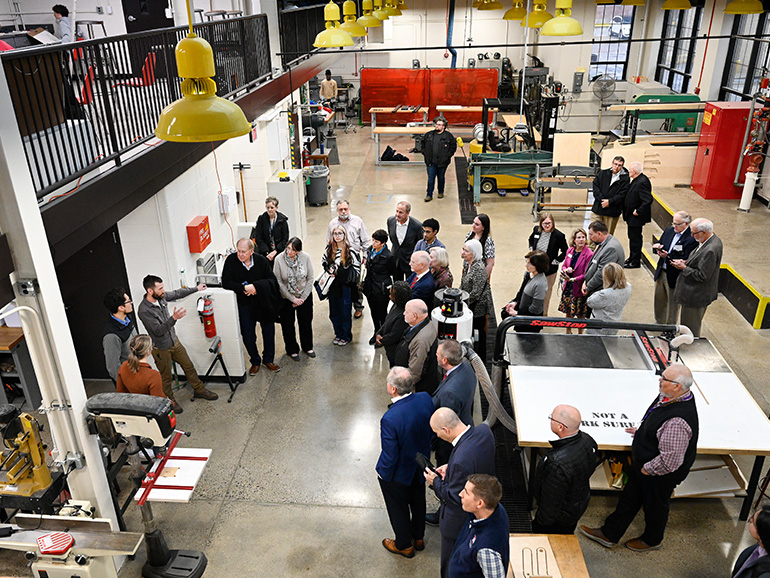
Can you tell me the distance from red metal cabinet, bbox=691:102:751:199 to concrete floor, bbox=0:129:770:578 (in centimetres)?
306

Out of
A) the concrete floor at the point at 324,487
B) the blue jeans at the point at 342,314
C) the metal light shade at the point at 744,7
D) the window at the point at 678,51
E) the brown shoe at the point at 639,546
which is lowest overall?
the concrete floor at the point at 324,487

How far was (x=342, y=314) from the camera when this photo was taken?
725cm

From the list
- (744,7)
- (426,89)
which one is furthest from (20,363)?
(426,89)

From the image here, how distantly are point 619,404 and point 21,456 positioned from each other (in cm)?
435

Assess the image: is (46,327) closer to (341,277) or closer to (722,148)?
(341,277)

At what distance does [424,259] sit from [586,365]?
1812mm

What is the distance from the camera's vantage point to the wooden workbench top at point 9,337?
6.02 meters

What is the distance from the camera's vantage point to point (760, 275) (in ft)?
26.4

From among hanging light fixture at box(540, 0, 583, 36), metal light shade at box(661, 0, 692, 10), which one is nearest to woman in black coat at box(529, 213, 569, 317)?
hanging light fixture at box(540, 0, 583, 36)

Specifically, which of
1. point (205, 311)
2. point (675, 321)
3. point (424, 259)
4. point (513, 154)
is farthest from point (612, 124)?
point (205, 311)

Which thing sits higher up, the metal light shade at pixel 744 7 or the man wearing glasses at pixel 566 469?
the metal light shade at pixel 744 7

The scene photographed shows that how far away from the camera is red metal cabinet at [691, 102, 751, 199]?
10.6 m

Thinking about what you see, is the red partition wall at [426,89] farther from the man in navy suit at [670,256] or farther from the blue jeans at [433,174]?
the man in navy suit at [670,256]

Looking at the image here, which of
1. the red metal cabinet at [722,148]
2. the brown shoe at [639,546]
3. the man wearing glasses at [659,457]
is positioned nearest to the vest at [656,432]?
the man wearing glasses at [659,457]
